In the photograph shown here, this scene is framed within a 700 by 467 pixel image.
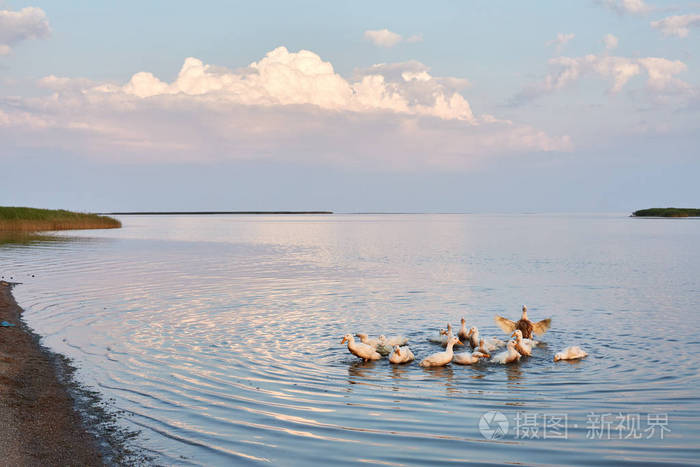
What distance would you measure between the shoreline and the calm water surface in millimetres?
476

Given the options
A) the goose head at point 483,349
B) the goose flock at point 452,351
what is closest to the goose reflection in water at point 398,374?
the goose flock at point 452,351

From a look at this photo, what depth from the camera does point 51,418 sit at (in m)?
10.4

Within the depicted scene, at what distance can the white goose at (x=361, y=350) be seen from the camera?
14719 mm

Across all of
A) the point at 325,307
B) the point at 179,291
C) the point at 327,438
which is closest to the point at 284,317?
the point at 325,307

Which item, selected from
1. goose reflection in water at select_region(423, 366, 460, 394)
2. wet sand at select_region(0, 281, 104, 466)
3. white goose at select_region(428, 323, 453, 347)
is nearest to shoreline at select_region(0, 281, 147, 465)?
wet sand at select_region(0, 281, 104, 466)

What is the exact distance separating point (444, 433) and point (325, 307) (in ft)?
45.9

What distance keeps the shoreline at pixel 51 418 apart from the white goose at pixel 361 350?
5.73 m

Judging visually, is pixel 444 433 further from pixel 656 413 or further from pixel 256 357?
pixel 256 357

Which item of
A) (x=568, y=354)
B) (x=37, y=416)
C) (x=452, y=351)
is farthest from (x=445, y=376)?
(x=37, y=416)

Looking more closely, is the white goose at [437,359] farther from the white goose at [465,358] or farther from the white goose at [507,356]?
the white goose at [507,356]

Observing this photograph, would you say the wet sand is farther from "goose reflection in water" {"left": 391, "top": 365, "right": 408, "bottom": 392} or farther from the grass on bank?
the grass on bank

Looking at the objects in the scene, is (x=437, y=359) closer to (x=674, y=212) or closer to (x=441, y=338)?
(x=441, y=338)

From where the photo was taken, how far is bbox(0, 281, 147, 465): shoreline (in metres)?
8.70

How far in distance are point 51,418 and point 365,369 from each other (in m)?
6.82
